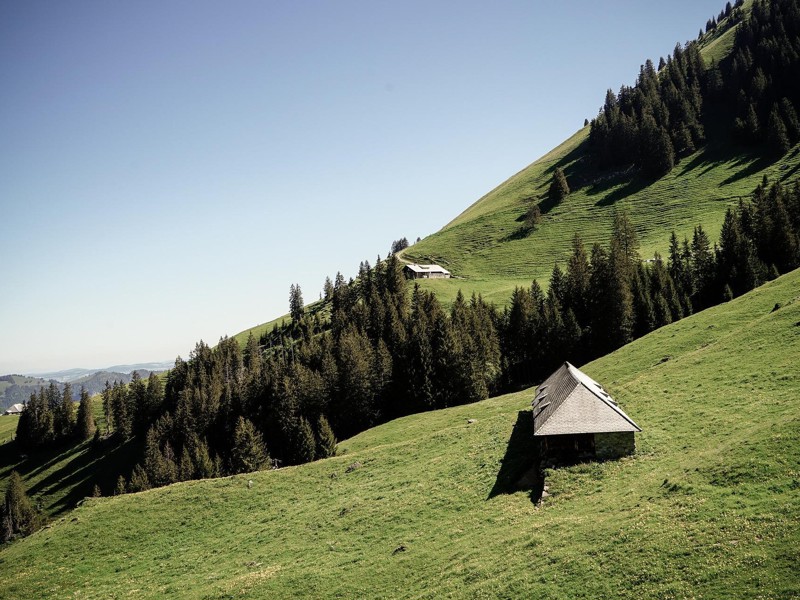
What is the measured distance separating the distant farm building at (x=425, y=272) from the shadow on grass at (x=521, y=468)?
109305 millimetres

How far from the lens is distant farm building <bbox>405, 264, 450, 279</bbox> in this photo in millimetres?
150875

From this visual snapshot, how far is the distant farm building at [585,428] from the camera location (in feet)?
107

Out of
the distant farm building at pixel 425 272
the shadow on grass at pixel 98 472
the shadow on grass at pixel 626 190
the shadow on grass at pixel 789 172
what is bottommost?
the shadow on grass at pixel 98 472

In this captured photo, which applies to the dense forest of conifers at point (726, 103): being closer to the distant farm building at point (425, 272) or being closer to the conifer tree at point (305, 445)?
the distant farm building at point (425, 272)

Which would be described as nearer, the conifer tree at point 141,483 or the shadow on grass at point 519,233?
the conifer tree at point 141,483

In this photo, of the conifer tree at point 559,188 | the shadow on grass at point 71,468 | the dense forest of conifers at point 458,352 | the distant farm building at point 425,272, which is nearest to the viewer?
the dense forest of conifers at point 458,352

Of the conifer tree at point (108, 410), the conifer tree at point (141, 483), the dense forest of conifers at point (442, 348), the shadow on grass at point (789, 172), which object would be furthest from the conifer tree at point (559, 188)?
the conifer tree at point (108, 410)

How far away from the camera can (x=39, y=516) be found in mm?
99812

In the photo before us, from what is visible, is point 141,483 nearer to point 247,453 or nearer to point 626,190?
point 247,453

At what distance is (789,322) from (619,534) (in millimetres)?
36101

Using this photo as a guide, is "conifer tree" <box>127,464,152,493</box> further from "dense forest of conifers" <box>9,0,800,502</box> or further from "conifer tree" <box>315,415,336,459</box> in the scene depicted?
"conifer tree" <box>315,415,336,459</box>

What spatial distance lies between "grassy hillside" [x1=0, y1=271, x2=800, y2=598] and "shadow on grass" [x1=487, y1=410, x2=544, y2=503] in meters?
0.25

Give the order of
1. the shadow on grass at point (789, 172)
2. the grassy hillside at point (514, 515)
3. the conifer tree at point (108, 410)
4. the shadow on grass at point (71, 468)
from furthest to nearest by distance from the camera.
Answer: the conifer tree at point (108, 410), the shadow on grass at point (789, 172), the shadow on grass at point (71, 468), the grassy hillside at point (514, 515)

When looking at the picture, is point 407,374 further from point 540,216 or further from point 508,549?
point 540,216
